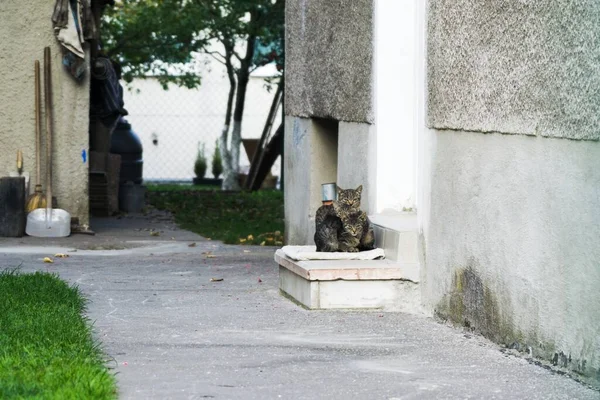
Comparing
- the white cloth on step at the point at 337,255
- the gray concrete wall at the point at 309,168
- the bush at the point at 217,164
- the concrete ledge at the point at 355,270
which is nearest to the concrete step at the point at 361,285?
the concrete ledge at the point at 355,270

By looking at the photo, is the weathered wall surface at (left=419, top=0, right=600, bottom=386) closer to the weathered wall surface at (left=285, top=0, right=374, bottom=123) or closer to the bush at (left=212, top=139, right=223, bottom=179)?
the weathered wall surface at (left=285, top=0, right=374, bottom=123)

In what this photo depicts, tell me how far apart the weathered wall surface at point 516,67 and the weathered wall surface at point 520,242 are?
96 millimetres

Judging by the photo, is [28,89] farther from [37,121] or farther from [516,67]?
[516,67]

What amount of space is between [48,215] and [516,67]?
23.1 feet

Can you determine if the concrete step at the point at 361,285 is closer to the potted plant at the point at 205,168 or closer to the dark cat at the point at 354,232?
the dark cat at the point at 354,232

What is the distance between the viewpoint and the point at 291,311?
723cm

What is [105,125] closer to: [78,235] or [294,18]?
[78,235]

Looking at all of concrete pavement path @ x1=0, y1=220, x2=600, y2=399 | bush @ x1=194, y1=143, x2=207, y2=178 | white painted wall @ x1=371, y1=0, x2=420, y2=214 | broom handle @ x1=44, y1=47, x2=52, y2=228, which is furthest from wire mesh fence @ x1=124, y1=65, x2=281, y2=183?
white painted wall @ x1=371, y1=0, x2=420, y2=214

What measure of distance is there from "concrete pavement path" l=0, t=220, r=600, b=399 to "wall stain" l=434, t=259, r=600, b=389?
0.20ft

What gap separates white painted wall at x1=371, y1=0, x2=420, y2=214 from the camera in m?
7.97

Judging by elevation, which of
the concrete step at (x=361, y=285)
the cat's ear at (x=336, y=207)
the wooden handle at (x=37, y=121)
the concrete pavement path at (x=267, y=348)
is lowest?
the concrete pavement path at (x=267, y=348)

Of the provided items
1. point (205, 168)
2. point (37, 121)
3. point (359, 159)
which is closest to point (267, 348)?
point (359, 159)

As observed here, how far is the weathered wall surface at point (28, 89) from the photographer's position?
1192 cm

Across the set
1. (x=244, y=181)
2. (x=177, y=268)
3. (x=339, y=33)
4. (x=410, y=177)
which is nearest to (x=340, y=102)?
(x=339, y=33)
